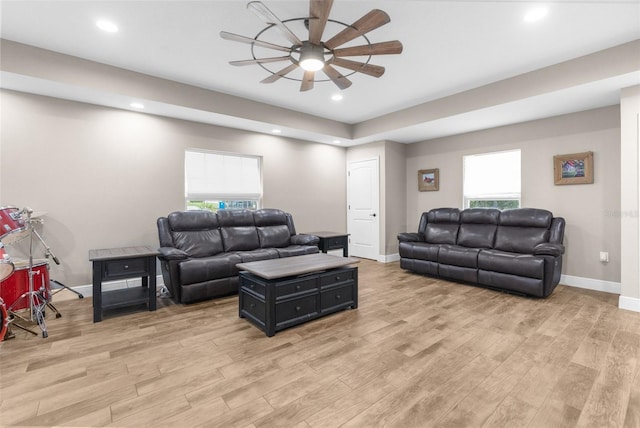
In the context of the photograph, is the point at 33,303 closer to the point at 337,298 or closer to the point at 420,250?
the point at 337,298

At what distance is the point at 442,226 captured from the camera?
17.2 feet

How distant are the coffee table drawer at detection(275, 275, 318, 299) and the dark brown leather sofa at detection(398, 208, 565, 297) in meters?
2.46

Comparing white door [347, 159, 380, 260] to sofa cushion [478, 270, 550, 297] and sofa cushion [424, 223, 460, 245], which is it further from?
sofa cushion [478, 270, 550, 297]

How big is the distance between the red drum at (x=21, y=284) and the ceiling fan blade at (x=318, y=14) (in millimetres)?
3438

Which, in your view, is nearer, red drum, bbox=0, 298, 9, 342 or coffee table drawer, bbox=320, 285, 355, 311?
red drum, bbox=0, 298, 9, 342

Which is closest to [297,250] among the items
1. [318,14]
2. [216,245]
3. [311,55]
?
[216,245]

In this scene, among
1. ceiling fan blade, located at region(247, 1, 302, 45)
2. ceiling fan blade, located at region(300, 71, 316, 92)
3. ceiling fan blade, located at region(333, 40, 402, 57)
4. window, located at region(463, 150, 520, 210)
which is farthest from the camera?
window, located at region(463, 150, 520, 210)

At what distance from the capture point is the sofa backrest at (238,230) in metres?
4.40

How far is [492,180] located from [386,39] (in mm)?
3464

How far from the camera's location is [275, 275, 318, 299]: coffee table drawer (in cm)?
276

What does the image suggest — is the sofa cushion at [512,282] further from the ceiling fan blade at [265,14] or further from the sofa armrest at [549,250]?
the ceiling fan blade at [265,14]

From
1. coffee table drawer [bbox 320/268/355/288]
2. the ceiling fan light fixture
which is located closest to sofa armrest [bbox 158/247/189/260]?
coffee table drawer [bbox 320/268/355/288]

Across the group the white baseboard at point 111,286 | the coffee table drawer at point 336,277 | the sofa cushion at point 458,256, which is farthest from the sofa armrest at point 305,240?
the white baseboard at point 111,286

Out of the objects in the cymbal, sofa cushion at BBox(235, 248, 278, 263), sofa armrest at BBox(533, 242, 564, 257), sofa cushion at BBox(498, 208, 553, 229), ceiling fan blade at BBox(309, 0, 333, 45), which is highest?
ceiling fan blade at BBox(309, 0, 333, 45)
